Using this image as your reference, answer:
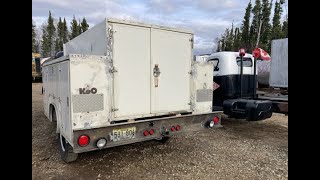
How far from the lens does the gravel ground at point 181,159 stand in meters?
4.19

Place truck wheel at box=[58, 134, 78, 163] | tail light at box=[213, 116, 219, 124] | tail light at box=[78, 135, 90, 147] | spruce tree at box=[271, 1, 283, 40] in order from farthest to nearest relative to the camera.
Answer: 1. spruce tree at box=[271, 1, 283, 40]
2. tail light at box=[213, 116, 219, 124]
3. truck wheel at box=[58, 134, 78, 163]
4. tail light at box=[78, 135, 90, 147]

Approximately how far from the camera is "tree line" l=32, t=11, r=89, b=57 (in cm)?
5441

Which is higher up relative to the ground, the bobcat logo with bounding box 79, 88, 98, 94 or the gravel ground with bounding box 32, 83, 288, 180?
the bobcat logo with bounding box 79, 88, 98, 94

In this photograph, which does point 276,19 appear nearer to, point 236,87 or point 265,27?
point 265,27

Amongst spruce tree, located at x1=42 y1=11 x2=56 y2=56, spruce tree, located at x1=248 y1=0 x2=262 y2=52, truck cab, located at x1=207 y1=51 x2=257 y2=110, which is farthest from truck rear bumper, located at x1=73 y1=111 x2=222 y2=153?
spruce tree, located at x1=42 y1=11 x2=56 y2=56

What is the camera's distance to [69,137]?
3871mm

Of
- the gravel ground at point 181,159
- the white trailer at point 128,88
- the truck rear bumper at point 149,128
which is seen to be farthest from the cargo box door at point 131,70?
the gravel ground at point 181,159

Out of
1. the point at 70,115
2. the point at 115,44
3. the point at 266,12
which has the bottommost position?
the point at 70,115

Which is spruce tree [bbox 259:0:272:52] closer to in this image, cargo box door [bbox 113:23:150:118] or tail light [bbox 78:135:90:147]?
cargo box door [bbox 113:23:150:118]

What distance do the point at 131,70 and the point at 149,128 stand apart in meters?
1.02

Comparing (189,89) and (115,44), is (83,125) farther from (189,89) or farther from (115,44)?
(189,89)
